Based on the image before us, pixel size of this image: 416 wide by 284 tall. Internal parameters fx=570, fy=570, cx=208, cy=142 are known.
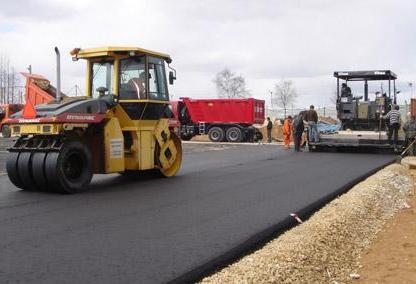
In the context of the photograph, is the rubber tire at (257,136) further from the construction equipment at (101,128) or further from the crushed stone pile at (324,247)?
the crushed stone pile at (324,247)

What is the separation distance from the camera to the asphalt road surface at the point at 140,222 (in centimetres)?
482

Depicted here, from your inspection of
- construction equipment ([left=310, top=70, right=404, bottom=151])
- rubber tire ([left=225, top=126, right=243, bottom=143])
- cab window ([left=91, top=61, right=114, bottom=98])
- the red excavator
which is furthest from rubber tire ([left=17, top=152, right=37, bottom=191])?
rubber tire ([left=225, top=126, right=243, bottom=143])

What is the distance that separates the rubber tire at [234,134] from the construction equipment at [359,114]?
949 centimetres

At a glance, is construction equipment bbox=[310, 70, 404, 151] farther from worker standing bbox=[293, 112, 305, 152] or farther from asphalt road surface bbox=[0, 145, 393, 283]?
asphalt road surface bbox=[0, 145, 393, 283]

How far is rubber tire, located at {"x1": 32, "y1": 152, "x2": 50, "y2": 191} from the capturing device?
8.91 meters

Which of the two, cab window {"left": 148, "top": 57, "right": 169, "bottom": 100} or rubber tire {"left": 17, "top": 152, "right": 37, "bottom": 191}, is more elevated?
cab window {"left": 148, "top": 57, "right": 169, "bottom": 100}

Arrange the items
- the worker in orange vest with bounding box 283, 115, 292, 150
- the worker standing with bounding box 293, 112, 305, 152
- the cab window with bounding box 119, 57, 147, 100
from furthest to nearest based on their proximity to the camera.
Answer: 1. the worker in orange vest with bounding box 283, 115, 292, 150
2. the worker standing with bounding box 293, 112, 305, 152
3. the cab window with bounding box 119, 57, 147, 100

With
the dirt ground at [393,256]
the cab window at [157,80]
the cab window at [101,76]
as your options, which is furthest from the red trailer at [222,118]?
the dirt ground at [393,256]

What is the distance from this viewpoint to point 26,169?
908cm

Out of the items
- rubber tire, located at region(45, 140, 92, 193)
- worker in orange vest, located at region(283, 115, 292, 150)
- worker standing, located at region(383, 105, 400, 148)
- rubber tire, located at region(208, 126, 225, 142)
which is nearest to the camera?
rubber tire, located at region(45, 140, 92, 193)

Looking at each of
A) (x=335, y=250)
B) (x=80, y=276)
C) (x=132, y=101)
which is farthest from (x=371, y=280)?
(x=132, y=101)

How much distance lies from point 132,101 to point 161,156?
1400mm

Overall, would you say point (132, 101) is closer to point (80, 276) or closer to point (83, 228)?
point (83, 228)

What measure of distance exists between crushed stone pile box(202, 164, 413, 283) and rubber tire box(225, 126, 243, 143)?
20.0 m
